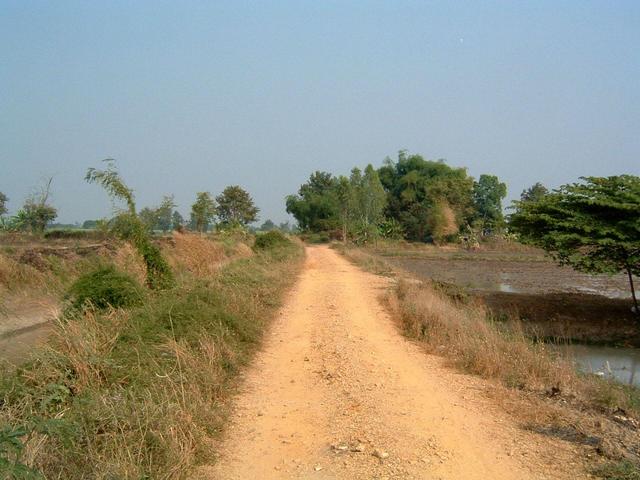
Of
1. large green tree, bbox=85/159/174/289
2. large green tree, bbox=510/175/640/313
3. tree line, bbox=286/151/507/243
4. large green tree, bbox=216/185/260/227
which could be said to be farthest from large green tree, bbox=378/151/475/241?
large green tree, bbox=85/159/174/289

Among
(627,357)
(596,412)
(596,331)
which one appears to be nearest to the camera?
(596,412)

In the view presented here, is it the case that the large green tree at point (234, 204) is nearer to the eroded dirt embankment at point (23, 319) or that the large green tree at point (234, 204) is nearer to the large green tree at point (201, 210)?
the large green tree at point (201, 210)

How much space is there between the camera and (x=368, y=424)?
6.05 m

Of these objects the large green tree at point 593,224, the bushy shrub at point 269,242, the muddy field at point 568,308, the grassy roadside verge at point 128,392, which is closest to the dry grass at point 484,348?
the muddy field at point 568,308

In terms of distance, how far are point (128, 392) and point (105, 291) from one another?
539cm

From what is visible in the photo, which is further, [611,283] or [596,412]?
[611,283]

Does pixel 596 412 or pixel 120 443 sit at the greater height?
pixel 120 443

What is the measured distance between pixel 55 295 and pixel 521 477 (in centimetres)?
1259

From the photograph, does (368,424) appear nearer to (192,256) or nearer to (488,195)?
(192,256)

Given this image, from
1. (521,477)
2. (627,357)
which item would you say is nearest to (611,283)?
(627,357)

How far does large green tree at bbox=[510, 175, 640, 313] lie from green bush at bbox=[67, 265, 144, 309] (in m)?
13.1

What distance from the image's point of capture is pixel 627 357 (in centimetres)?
1334

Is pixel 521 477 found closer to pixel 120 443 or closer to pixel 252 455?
pixel 252 455

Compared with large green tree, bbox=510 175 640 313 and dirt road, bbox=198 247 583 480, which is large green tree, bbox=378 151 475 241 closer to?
large green tree, bbox=510 175 640 313
